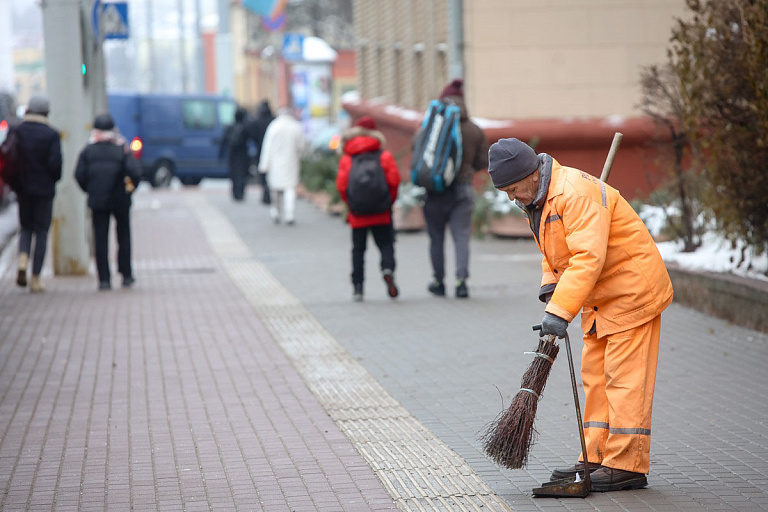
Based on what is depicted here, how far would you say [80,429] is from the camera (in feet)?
20.9

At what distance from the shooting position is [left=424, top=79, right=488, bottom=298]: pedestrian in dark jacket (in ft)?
33.5

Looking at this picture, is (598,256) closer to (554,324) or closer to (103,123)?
(554,324)

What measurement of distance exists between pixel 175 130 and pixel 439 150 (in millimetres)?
18891

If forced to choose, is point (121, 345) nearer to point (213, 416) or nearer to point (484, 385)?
point (213, 416)

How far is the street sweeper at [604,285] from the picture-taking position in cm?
471

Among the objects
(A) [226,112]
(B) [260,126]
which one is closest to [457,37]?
(B) [260,126]

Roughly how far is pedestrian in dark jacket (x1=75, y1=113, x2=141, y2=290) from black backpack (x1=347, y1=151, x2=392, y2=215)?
241 centimetres

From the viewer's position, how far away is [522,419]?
4906 mm

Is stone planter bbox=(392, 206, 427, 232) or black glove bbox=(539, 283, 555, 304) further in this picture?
stone planter bbox=(392, 206, 427, 232)

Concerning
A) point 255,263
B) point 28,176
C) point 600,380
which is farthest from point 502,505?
point 255,263

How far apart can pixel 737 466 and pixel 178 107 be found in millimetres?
23892

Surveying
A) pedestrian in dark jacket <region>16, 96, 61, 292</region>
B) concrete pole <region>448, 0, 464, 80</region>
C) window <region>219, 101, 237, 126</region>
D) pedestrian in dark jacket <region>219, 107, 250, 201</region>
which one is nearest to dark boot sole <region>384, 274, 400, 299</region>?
pedestrian in dark jacket <region>16, 96, 61, 292</region>

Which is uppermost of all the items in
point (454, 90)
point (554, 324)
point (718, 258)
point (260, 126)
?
point (454, 90)

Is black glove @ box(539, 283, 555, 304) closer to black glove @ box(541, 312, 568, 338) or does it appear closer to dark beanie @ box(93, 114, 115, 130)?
black glove @ box(541, 312, 568, 338)
